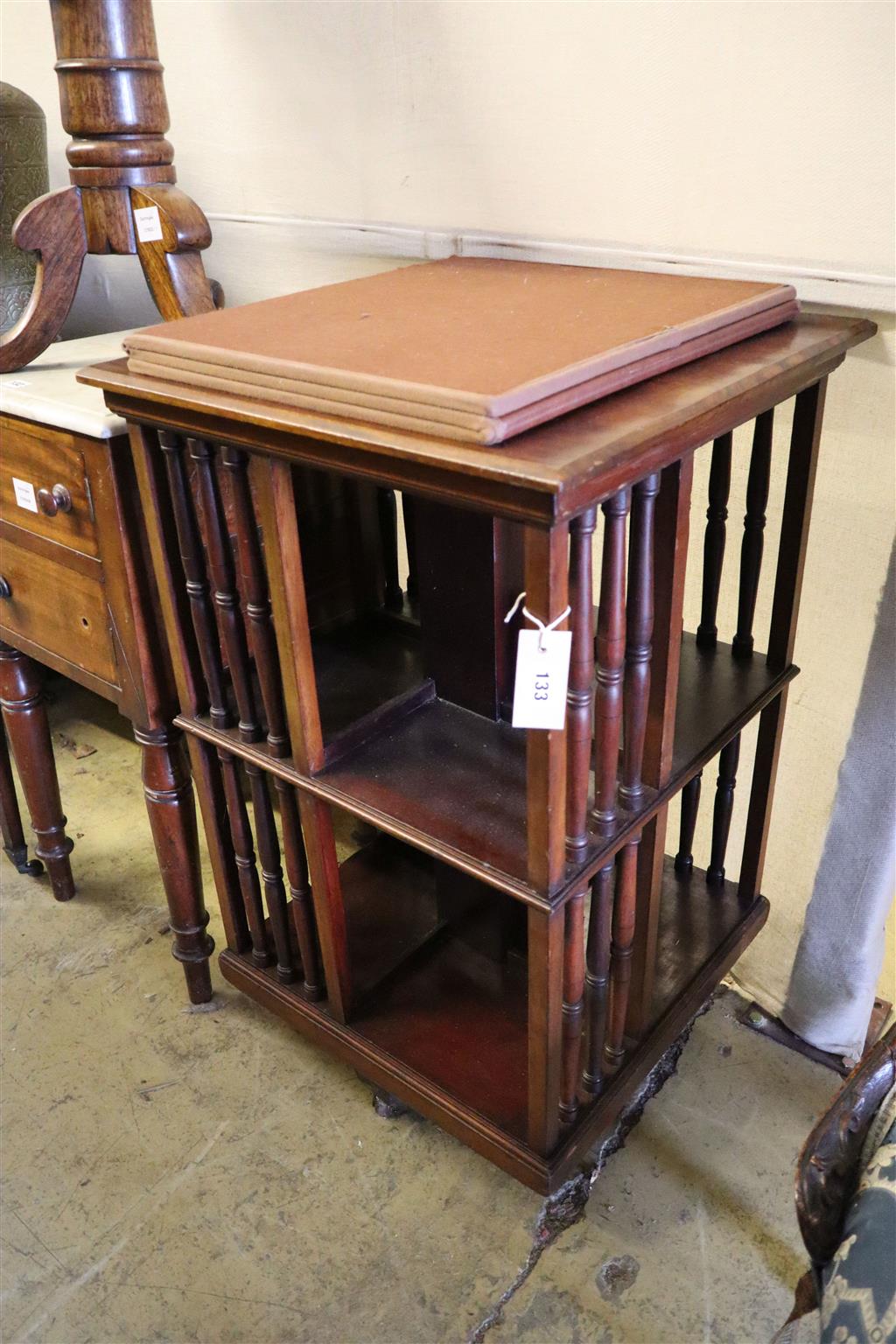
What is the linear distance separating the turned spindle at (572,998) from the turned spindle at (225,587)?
440 millimetres

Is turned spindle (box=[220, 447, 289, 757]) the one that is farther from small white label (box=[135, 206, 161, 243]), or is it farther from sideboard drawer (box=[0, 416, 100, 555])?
small white label (box=[135, 206, 161, 243])

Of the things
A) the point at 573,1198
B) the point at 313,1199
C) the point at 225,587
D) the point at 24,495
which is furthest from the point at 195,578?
the point at 573,1198

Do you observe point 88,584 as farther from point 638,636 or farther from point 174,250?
point 638,636

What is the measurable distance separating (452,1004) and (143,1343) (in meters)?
0.52

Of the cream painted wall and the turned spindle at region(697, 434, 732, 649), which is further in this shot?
the turned spindle at region(697, 434, 732, 649)

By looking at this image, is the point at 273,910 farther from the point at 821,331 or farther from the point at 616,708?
the point at 821,331

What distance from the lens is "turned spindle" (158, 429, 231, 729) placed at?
1172 millimetres

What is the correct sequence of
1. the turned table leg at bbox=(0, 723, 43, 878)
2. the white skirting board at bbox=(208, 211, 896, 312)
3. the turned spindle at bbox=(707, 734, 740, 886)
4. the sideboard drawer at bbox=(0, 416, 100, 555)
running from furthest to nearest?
the turned table leg at bbox=(0, 723, 43, 878), the turned spindle at bbox=(707, 734, 740, 886), the sideboard drawer at bbox=(0, 416, 100, 555), the white skirting board at bbox=(208, 211, 896, 312)

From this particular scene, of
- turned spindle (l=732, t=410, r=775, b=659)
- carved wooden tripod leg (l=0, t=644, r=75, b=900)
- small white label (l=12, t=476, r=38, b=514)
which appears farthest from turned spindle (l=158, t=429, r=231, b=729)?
turned spindle (l=732, t=410, r=775, b=659)

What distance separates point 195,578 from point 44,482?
1.00 feet

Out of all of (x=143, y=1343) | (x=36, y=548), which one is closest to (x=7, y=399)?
(x=36, y=548)

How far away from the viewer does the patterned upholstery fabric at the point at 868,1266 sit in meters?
0.81

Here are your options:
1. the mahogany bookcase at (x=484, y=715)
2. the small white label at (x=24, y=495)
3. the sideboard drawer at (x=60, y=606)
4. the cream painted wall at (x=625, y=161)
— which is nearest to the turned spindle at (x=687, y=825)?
the mahogany bookcase at (x=484, y=715)

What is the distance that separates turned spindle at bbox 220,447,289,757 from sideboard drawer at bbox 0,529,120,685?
0.31 meters
